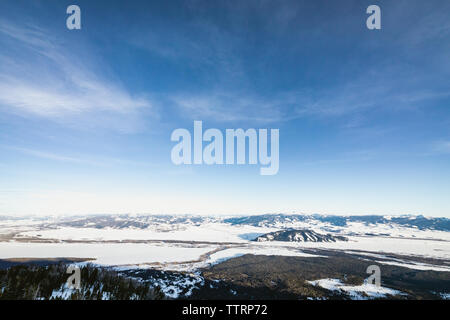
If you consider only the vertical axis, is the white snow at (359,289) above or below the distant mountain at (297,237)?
above

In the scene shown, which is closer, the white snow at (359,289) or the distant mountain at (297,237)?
the white snow at (359,289)

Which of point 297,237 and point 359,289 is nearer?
point 359,289

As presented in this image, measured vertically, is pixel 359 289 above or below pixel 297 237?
above

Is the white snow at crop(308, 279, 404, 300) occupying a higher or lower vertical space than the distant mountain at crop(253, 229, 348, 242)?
higher

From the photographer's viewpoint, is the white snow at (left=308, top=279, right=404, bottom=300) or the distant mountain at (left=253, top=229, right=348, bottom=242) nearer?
the white snow at (left=308, top=279, right=404, bottom=300)
